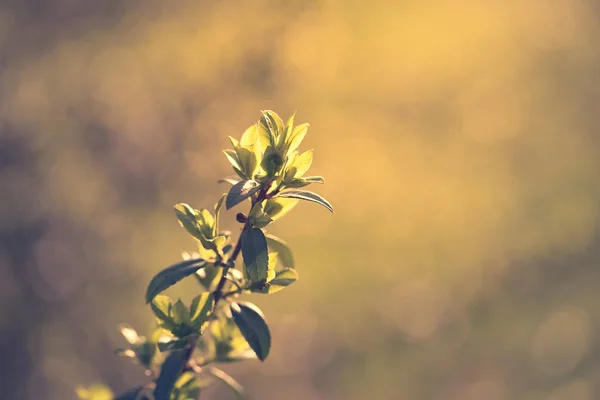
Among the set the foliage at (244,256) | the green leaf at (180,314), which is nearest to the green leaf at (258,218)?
the foliage at (244,256)

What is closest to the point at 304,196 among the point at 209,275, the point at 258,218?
the point at 258,218

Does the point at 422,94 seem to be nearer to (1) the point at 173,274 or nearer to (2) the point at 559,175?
(2) the point at 559,175

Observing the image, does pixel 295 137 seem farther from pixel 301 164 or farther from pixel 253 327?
pixel 253 327

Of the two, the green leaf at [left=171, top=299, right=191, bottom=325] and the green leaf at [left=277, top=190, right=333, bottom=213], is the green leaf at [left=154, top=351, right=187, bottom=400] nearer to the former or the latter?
the green leaf at [left=171, top=299, right=191, bottom=325]

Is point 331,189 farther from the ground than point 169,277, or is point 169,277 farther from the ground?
point 331,189

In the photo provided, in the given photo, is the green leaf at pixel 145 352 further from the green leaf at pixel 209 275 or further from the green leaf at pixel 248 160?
the green leaf at pixel 248 160

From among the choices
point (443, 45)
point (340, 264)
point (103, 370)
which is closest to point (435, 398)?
point (340, 264)
